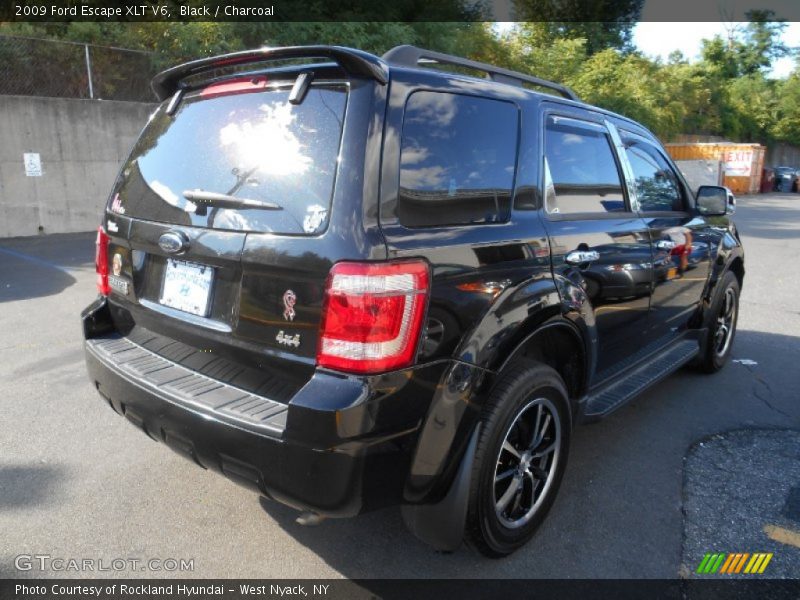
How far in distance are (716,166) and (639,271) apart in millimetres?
26569

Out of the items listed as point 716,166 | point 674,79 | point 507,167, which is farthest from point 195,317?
point 674,79

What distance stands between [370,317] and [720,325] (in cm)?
387

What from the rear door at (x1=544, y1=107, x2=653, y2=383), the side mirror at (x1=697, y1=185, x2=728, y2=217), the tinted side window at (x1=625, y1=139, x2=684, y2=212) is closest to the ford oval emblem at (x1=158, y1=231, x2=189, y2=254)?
the rear door at (x1=544, y1=107, x2=653, y2=383)

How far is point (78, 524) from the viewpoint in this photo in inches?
107

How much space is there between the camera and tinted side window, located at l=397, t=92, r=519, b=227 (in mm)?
2131

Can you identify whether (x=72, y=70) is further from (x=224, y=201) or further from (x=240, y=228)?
(x=240, y=228)

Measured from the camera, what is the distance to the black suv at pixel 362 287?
77.6 inches

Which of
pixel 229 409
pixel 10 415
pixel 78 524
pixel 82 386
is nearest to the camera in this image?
pixel 229 409

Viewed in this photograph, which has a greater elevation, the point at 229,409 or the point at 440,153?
the point at 440,153

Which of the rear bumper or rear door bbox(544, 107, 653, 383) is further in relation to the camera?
rear door bbox(544, 107, 653, 383)

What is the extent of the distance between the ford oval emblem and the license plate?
70mm

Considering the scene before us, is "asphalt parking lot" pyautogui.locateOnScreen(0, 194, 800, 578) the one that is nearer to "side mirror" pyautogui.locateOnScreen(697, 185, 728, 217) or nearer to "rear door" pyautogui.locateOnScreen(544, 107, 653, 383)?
"rear door" pyautogui.locateOnScreen(544, 107, 653, 383)

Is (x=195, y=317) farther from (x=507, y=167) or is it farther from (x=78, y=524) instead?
(x=507, y=167)

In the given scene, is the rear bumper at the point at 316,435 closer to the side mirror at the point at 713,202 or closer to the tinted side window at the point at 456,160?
the tinted side window at the point at 456,160
